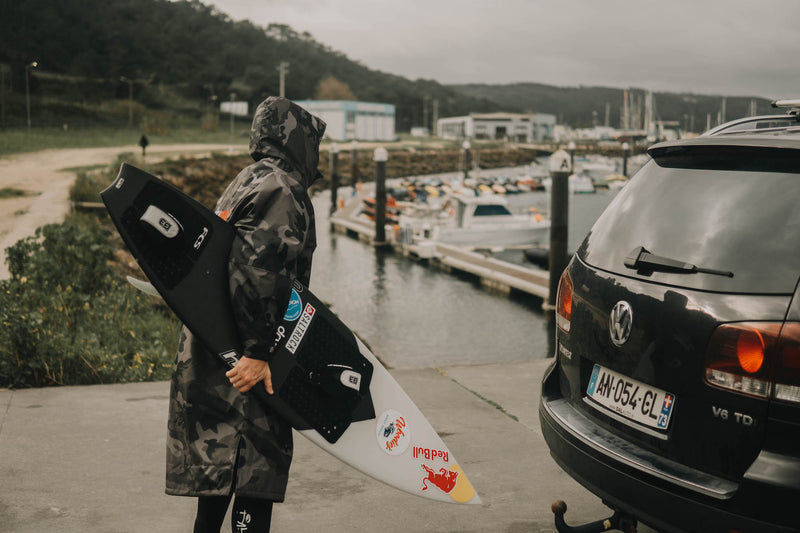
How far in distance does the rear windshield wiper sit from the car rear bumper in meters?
0.66

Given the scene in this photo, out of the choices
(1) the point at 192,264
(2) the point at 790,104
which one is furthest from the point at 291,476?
(2) the point at 790,104

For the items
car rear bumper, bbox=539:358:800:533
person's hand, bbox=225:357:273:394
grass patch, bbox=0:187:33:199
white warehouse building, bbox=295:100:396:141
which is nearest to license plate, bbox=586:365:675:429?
car rear bumper, bbox=539:358:800:533

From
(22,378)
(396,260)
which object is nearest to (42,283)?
(22,378)

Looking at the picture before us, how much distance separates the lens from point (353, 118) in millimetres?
105375

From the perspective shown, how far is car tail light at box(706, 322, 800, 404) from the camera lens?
8.17ft

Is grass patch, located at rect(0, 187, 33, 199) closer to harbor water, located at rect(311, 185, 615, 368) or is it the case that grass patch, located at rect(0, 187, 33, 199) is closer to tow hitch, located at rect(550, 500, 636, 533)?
harbor water, located at rect(311, 185, 615, 368)

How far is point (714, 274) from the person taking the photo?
2746mm

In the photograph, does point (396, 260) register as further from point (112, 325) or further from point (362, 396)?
point (362, 396)

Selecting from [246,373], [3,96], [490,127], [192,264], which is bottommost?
[246,373]

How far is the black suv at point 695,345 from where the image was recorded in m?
2.53

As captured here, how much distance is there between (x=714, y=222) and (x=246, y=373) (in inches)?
67.3

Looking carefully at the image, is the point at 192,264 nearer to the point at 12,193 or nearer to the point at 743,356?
the point at 743,356

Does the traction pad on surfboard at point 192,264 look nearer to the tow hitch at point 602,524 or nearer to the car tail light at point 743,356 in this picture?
the tow hitch at point 602,524

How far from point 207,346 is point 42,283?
6.62 metres
